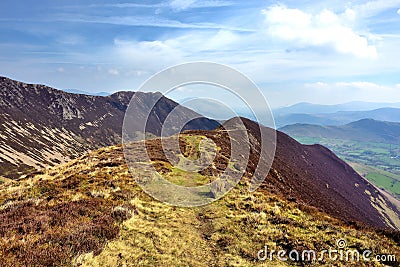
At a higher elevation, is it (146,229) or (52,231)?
(52,231)

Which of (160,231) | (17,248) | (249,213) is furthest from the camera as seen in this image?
(249,213)

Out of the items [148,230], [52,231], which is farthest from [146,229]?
[52,231]

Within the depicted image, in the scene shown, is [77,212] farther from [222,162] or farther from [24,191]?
[222,162]

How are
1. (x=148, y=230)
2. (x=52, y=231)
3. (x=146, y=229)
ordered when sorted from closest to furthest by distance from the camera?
(x=52, y=231)
(x=148, y=230)
(x=146, y=229)

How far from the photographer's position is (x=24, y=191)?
1983cm

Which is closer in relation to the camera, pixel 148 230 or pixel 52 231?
pixel 52 231

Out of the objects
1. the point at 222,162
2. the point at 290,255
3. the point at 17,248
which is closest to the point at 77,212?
the point at 17,248

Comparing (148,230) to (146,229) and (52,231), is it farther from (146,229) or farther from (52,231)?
(52,231)

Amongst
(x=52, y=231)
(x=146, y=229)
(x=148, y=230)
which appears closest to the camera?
(x=52, y=231)

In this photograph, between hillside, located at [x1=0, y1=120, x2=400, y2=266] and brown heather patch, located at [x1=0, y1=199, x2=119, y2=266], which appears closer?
brown heather patch, located at [x1=0, y1=199, x2=119, y2=266]

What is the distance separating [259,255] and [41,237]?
9888 mm

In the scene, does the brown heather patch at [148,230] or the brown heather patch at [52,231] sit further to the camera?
the brown heather patch at [148,230]

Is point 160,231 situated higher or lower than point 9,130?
lower

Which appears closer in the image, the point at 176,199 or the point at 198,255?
the point at 198,255
